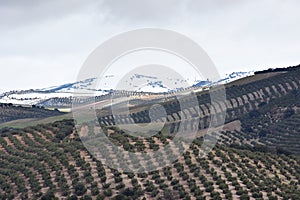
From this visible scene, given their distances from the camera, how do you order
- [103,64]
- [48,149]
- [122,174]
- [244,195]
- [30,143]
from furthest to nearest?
1. [30,143]
2. [48,149]
3. [122,174]
4. [244,195]
5. [103,64]

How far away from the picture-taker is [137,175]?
83.4 meters

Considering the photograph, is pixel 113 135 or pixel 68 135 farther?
pixel 68 135

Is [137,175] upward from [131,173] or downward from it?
downward

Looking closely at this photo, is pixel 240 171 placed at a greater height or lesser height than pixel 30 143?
lesser

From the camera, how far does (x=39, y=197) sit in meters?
78.1

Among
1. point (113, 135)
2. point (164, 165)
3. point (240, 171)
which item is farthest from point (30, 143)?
point (240, 171)

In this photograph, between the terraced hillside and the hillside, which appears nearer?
the terraced hillside

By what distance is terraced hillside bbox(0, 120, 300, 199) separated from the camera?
252 ft

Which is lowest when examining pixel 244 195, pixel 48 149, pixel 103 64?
pixel 244 195

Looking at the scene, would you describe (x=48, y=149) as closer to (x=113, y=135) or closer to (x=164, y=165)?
(x=113, y=135)

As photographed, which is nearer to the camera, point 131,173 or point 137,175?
point 137,175

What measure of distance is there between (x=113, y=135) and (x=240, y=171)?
962 inches

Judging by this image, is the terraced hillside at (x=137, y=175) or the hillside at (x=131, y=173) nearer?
the terraced hillside at (x=137, y=175)

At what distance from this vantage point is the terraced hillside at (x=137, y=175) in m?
76.8
